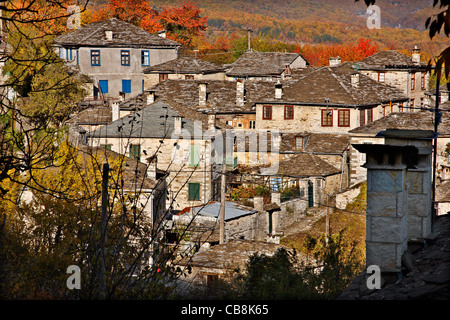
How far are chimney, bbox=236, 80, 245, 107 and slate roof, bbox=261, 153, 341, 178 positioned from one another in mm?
8194

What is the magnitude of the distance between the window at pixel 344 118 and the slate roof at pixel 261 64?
53.7 ft

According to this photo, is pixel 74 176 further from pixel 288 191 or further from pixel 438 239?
pixel 288 191

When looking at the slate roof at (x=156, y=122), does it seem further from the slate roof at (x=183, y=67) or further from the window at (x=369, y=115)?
the slate roof at (x=183, y=67)

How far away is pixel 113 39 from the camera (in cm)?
5581

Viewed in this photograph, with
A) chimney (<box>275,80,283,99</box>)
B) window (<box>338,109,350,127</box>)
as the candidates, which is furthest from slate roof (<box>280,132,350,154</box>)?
chimney (<box>275,80,283,99</box>)

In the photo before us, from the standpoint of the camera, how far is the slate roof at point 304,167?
35.6m

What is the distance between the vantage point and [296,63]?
63281mm

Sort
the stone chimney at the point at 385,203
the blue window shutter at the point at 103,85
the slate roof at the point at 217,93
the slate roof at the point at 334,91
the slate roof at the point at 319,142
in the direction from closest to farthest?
the stone chimney at the point at 385,203 → the slate roof at the point at 319,142 → the slate roof at the point at 334,91 → the slate roof at the point at 217,93 → the blue window shutter at the point at 103,85

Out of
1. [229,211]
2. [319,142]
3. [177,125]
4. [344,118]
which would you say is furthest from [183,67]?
[229,211]

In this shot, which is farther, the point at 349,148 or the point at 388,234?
the point at 349,148

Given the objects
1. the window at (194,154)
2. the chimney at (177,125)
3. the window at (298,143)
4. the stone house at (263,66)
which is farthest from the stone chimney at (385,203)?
the stone house at (263,66)

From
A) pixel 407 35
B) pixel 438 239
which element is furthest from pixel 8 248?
pixel 407 35

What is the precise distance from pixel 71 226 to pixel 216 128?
22.9 metres

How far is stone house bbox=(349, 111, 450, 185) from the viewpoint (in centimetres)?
3353
